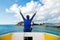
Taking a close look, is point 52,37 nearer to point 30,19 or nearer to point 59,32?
point 59,32

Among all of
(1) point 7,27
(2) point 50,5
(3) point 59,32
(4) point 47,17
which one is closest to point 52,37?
(3) point 59,32

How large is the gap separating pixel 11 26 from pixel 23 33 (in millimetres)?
279

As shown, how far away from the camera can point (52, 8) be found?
3.44m

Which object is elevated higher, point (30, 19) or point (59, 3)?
point (59, 3)

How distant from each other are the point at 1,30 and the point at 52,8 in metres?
1.14

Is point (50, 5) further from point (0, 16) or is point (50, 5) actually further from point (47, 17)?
point (0, 16)

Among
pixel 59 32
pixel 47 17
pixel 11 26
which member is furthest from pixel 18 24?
pixel 59 32

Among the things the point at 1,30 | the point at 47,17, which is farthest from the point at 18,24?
the point at 47,17

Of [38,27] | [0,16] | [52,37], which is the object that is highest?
[0,16]

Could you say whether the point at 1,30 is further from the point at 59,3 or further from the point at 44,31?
the point at 59,3

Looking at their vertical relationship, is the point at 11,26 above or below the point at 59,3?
below

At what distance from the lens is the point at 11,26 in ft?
10.9

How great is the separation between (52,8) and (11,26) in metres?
0.92

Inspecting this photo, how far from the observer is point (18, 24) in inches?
131
